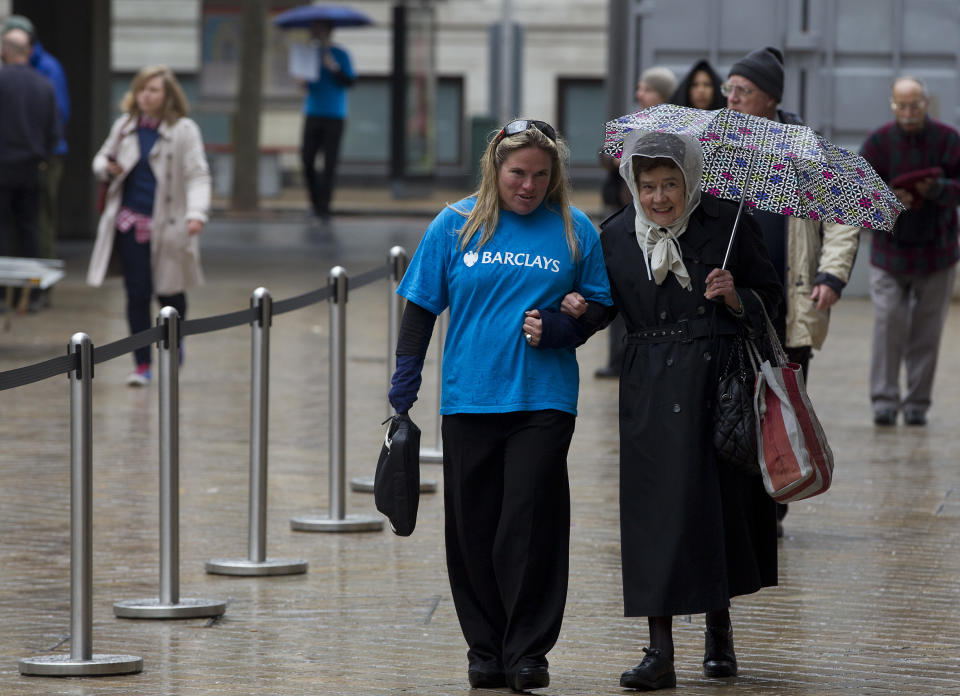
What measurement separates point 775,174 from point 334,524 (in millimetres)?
3013

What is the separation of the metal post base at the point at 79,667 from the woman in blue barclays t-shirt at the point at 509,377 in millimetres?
1024

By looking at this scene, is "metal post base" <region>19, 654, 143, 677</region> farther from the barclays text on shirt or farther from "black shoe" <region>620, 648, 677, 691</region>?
the barclays text on shirt

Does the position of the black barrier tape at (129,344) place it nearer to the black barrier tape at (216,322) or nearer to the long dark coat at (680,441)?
the black barrier tape at (216,322)

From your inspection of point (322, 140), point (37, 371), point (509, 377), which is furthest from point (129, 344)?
point (322, 140)

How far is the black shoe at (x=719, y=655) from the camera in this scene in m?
5.56

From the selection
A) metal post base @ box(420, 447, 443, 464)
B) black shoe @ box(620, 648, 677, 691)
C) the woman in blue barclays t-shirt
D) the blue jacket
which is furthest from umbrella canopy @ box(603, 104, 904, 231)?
the blue jacket

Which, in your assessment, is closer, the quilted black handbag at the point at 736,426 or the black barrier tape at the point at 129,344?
the black barrier tape at the point at 129,344

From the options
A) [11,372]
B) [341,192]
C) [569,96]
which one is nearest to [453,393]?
[11,372]

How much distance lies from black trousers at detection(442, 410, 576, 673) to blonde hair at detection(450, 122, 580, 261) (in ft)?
1.74

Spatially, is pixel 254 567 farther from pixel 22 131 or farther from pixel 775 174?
pixel 22 131

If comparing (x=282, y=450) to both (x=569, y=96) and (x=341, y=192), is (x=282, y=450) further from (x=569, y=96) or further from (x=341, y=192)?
(x=569, y=96)

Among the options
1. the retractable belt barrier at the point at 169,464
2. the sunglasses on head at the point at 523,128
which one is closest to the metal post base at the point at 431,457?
the retractable belt barrier at the point at 169,464

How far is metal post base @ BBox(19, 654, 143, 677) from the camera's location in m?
5.55

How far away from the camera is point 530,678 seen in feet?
17.4
